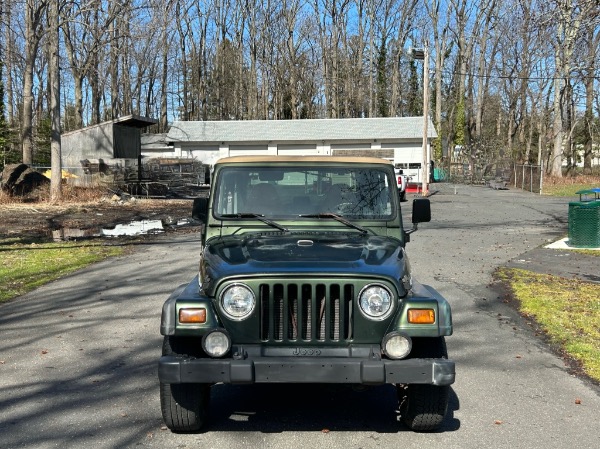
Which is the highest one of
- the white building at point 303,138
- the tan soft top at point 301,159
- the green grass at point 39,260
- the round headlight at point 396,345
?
the white building at point 303,138

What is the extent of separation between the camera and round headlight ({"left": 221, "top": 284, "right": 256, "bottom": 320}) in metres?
4.27

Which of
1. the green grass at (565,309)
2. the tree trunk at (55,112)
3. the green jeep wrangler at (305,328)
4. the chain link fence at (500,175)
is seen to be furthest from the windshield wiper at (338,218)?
the chain link fence at (500,175)

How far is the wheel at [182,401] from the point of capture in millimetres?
4418

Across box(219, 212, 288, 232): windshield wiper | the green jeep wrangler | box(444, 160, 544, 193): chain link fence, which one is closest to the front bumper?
the green jeep wrangler

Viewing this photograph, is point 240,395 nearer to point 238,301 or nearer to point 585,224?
point 238,301

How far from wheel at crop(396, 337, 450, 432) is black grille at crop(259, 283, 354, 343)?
508 millimetres

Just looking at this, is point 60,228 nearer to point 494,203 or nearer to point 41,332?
point 41,332

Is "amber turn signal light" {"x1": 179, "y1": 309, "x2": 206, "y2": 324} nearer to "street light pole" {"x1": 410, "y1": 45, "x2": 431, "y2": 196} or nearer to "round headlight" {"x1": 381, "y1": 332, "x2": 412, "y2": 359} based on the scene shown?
"round headlight" {"x1": 381, "y1": 332, "x2": 412, "y2": 359}

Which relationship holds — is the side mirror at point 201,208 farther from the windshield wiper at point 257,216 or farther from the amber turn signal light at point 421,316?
the amber turn signal light at point 421,316

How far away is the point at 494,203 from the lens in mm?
31859

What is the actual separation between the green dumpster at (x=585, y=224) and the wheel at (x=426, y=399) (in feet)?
37.7

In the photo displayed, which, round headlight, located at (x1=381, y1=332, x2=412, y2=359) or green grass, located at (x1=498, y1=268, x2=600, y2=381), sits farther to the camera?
green grass, located at (x1=498, y1=268, x2=600, y2=381)

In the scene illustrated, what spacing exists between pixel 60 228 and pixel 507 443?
16926mm

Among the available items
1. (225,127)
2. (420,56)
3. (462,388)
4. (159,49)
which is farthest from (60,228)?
(159,49)
